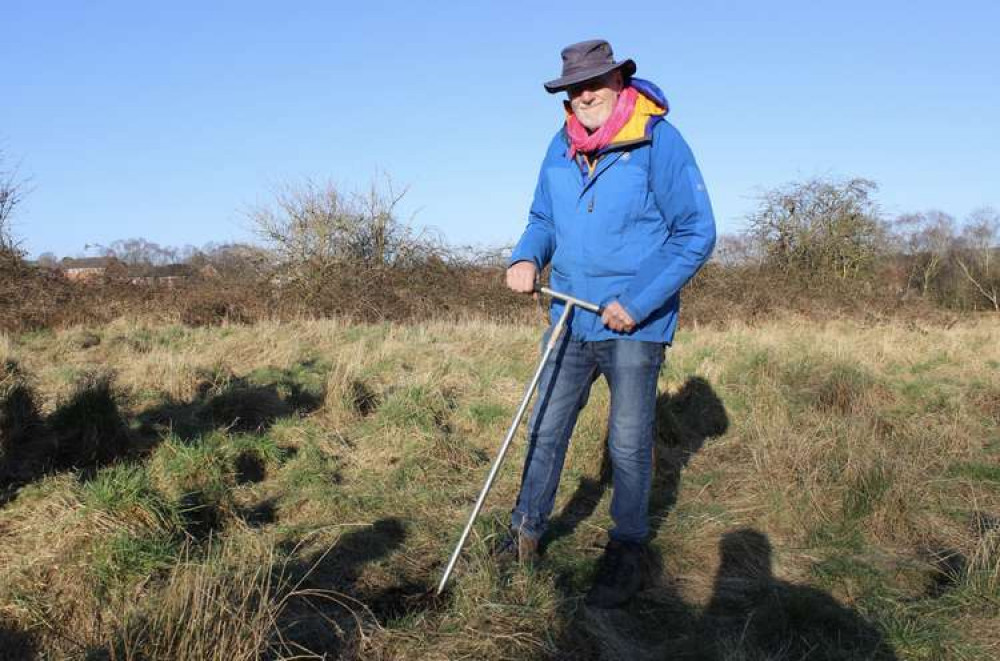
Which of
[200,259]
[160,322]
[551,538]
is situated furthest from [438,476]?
[200,259]

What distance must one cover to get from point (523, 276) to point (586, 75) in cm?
87

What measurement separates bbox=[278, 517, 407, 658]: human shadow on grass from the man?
0.71m

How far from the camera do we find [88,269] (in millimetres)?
15359

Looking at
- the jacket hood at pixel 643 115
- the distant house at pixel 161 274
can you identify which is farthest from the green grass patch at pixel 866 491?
the distant house at pixel 161 274

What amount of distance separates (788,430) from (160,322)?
9828 millimetres

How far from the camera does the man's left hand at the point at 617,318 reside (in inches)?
128

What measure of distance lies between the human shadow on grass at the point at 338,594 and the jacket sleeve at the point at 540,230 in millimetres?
1535

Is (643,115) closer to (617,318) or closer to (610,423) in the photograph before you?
(617,318)

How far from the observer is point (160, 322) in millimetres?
12227

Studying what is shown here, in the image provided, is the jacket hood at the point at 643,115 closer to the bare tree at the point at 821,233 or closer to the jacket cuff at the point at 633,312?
the jacket cuff at the point at 633,312

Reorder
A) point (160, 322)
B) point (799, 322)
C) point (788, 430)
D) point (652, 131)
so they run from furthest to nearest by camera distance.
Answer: point (799, 322)
point (160, 322)
point (788, 430)
point (652, 131)

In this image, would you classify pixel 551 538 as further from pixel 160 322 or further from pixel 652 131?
pixel 160 322

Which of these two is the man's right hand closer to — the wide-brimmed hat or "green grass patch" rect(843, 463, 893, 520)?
the wide-brimmed hat

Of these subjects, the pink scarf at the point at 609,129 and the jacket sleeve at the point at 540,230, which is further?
the jacket sleeve at the point at 540,230
